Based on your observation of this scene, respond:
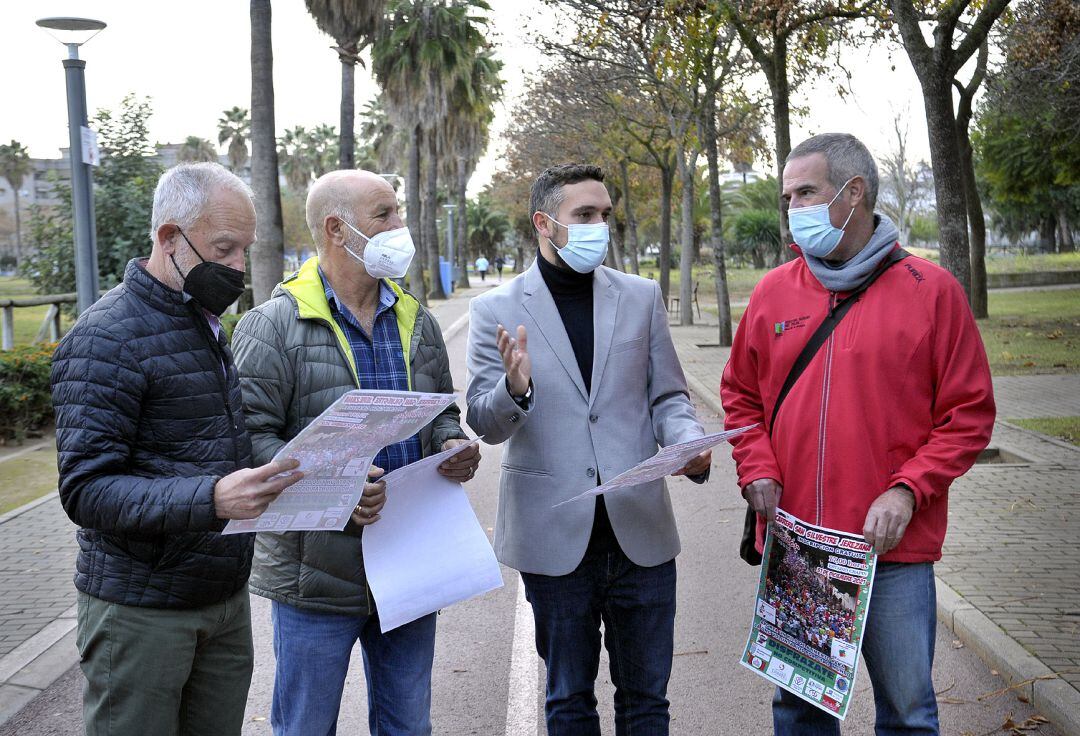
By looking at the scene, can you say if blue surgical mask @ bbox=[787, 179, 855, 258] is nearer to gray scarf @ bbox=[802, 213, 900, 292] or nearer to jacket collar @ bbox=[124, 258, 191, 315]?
gray scarf @ bbox=[802, 213, 900, 292]

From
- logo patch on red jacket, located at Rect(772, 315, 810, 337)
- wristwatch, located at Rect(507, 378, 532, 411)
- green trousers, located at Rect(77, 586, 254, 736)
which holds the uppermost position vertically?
logo patch on red jacket, located at Rect(772, 315, 810, 337)

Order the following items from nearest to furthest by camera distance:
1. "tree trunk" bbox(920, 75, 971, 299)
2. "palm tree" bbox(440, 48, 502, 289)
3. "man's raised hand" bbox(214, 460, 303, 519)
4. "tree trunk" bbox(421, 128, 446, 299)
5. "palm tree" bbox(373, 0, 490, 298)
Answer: "man's raised hand" bbox(214, 460, 303, 519), "tree trunk" bbox(920, 75, 971, 299), "palm tree" bbox(373, 0, 490, 298), "palm tree" bbox(440, 48, 502, 289), "tree trunk" bbox(421, 128, 446, 299)

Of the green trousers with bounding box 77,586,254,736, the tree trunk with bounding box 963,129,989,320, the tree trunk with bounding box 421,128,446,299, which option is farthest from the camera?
the tree trunk with bounding box 421,128,446,299

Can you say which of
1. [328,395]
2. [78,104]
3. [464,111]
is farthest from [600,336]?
[464,111]

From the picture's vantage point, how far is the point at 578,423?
3.26m

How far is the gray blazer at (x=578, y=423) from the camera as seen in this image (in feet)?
10.6

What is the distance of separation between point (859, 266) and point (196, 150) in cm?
7969

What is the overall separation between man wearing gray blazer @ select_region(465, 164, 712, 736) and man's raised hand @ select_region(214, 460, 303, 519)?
916 mm

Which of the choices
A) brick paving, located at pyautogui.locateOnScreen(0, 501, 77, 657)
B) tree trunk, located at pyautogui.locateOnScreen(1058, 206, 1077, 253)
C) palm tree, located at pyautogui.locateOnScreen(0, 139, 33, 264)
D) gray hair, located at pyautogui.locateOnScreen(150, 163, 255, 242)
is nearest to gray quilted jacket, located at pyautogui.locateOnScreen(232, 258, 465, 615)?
gray hair, located at pyautogui.locateOnScreen(150, 163, 255, 242)

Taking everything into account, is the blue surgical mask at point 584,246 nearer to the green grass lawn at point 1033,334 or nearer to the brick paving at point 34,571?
the brick paving at point 34,571

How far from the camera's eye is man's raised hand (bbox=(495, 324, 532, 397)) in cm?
294

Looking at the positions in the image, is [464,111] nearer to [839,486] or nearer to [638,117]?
[638,117]

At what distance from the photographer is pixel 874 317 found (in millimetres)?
2982

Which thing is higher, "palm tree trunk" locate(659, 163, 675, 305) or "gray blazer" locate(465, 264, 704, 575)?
"palm tree trunk" locate(659, 163, 675, 305)
